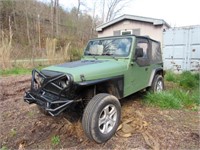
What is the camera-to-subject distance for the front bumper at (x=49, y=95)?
8.66 feet

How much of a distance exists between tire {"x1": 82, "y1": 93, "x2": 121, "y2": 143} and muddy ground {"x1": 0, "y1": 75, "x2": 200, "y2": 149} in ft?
0.51

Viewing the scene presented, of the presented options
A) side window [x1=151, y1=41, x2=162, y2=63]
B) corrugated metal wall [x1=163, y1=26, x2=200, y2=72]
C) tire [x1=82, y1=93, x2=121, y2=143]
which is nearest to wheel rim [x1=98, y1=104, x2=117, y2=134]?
tire [x1=82, y1=93, x2=121, y2=143]

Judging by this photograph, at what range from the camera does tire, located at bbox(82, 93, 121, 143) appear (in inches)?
103

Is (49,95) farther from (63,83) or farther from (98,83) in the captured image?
(98,83)

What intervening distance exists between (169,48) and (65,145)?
26.6 ft

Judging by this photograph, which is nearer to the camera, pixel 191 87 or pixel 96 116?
pixel 96 116

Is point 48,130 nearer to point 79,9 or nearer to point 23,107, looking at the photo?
point 23,107

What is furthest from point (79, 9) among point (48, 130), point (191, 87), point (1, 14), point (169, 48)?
point (48, 130)

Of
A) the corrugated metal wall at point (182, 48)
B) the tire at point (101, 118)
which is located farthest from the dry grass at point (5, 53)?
the corrugated metal wall at point (182, 48)

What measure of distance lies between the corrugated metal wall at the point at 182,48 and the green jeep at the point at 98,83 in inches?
205

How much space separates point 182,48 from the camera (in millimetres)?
8898

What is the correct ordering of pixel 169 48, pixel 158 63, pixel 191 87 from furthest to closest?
pixel 169 48, pixel 191 87, pixel 158 63

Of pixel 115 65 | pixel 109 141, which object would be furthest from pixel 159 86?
pixel 109 141

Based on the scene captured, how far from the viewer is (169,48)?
372 inches
